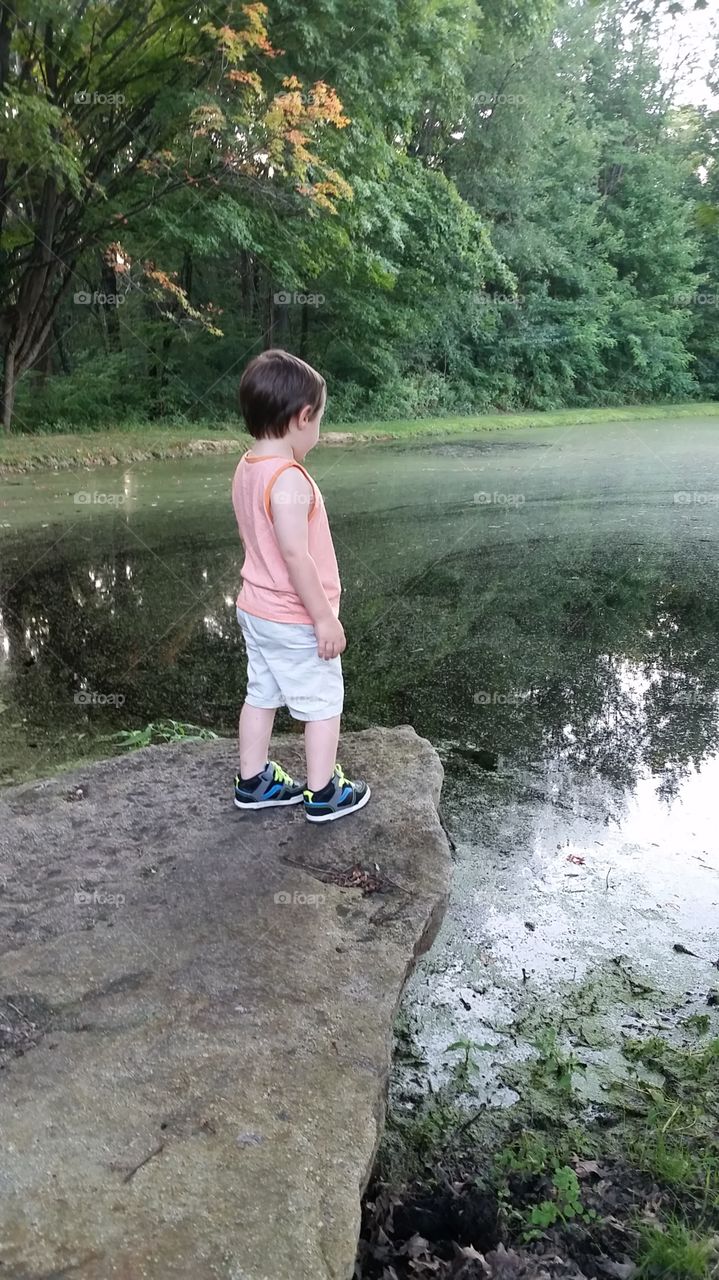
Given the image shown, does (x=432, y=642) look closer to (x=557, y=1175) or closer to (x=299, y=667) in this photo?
(x=299, y=667)

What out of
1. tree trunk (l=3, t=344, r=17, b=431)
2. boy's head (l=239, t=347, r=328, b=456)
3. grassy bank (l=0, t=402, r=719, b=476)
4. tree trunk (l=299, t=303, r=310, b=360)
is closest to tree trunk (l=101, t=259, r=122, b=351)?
tree trunk (l=299, t=303, r=310, b=360)

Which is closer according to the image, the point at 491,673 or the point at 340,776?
the point at 340,776

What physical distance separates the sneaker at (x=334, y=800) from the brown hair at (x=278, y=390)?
1.11m

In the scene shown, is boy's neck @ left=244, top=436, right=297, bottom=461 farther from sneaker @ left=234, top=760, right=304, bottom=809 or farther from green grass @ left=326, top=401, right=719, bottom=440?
green grass @ left=326, top=401, right=719, bottom=440

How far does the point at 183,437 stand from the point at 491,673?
1239 centimetres

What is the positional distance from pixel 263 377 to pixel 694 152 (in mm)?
1592

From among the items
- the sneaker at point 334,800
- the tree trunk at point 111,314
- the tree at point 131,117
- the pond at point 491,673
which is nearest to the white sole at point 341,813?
the sneaker at point 334,800

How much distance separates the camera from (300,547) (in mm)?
2672

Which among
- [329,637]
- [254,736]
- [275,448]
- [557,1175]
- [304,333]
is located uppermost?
[304,333]

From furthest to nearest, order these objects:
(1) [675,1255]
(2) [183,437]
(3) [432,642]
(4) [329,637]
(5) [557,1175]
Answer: (2) [183,437]
(3) [432,642]
(4) [329,637]
(5) [557,1175]
(1) [675,1255]

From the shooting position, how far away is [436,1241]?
1.73 m

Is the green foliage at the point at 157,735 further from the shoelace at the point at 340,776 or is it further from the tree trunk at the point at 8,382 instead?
the tree trunk at the point at 8,382

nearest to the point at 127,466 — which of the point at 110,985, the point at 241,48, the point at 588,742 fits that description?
the point at 241,48

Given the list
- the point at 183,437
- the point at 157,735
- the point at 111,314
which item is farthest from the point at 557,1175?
the point at 111,314
